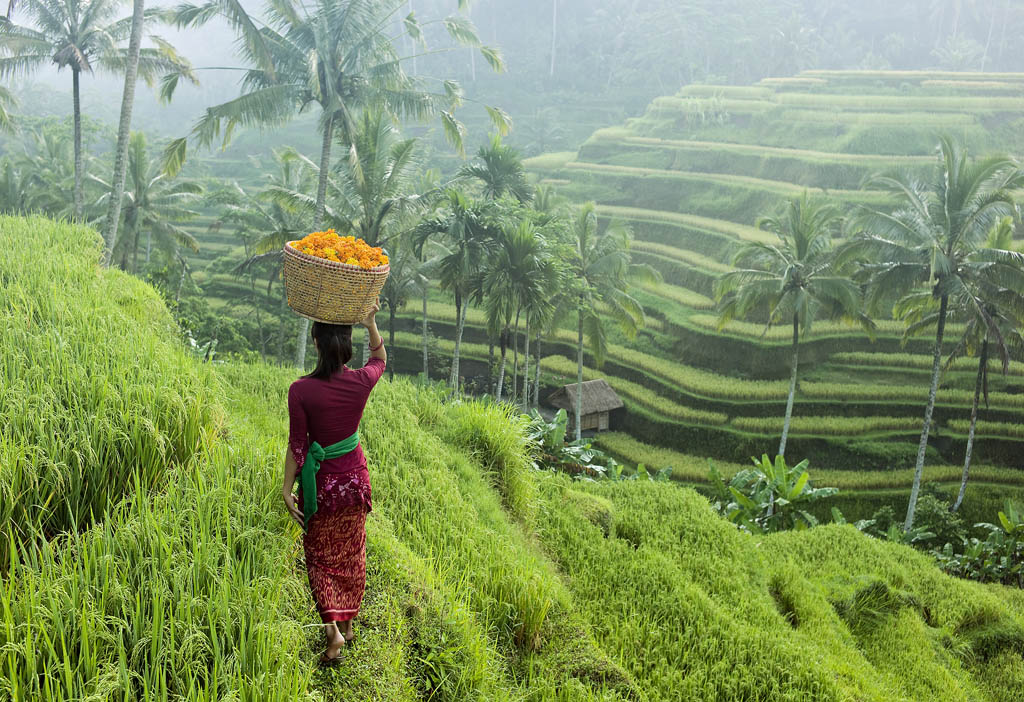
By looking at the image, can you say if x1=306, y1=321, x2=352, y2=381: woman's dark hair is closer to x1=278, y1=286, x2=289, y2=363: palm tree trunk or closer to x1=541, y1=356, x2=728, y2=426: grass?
x1=541, y1=356, x2=728, y2=426: grass

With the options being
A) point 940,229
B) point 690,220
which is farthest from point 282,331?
point 940,229

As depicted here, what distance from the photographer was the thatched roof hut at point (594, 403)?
18172 mm

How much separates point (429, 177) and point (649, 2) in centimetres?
6476

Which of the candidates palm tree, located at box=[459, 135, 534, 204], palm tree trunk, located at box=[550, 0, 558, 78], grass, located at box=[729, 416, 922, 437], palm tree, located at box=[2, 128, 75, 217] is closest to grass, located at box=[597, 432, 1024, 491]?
grass, located at box=[729, 416, 922, 437]

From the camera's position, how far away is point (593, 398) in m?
18.3

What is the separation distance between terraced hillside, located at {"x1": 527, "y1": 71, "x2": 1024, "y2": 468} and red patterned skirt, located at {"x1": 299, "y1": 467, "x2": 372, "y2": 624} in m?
15.4

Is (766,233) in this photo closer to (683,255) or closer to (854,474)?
(683,255)

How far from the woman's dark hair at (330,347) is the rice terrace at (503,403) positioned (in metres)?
0.03

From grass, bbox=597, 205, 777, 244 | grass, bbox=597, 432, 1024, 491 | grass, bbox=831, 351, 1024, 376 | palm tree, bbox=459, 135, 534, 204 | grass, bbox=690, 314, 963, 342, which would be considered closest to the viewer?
grass, bbox=597, 432, 1024, 491

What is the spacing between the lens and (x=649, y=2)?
73625mm

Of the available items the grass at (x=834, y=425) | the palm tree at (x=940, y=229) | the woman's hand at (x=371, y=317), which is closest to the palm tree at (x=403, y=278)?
the grass at (x=834, y=425)

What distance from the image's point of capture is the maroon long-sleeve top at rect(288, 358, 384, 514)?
2463 mm

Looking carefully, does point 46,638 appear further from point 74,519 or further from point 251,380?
point 251,380

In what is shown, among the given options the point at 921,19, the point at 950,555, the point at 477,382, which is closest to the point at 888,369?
the point at 950,555
